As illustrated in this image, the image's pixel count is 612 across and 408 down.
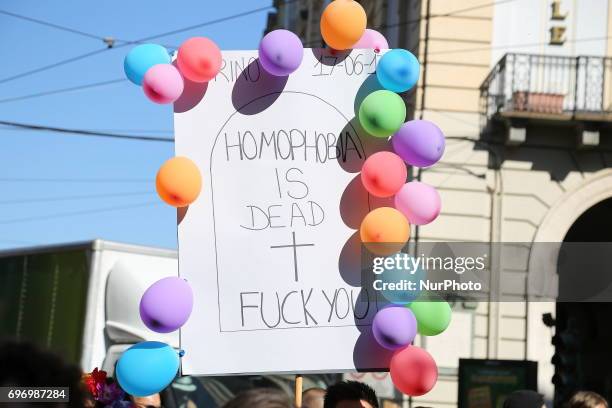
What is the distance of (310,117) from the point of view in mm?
5219

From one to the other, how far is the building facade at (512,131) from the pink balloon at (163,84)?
42.0ft

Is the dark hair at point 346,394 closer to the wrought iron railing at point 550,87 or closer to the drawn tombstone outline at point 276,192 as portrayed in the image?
the drawn tombstone outline at point 276,192

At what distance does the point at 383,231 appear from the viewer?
16.0ft

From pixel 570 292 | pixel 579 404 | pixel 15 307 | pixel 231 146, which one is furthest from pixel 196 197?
pixel 570 292

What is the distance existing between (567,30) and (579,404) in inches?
516

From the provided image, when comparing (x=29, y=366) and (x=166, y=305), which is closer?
(x=29, y=366)

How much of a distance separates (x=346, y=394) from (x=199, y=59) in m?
1.49

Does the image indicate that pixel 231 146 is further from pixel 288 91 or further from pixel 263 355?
pixel 263 355

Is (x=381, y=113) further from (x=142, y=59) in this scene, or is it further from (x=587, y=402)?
(x=587, y=402)

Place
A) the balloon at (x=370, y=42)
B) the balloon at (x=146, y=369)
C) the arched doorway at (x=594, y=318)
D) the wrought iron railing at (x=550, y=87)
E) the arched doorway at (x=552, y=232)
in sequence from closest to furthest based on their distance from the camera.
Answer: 1. the balloon at (x=146, y=369)
2. the balloon at (x=370, y=42)
3. the arched doorway at (x=552, y=232)
4. the wrought iron railing at (x=550, y=87)
5. the arched doorway at (x=594, y=318)

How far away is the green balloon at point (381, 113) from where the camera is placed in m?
4.97

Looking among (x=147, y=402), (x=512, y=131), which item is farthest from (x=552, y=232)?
(x=147, y=402)

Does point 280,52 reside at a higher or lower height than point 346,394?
higher

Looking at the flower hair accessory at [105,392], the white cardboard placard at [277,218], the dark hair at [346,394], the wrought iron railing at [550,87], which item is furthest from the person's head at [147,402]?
the wrought iron railing at [550,87]
